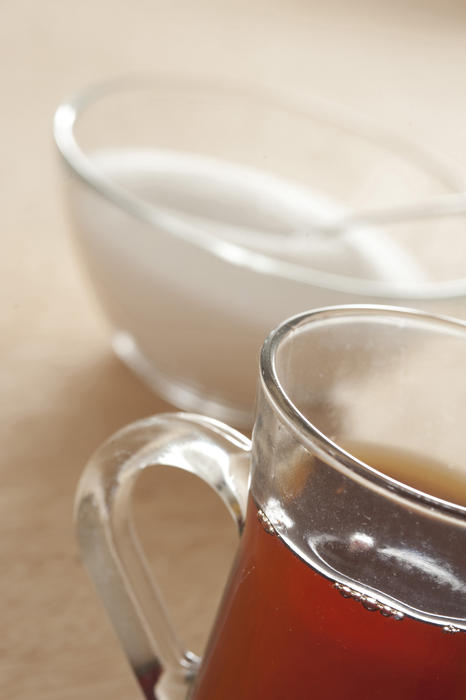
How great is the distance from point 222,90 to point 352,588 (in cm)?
59

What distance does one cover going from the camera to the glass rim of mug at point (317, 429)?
11.6 inches

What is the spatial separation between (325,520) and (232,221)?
0.42 m

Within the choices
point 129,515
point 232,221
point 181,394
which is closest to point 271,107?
point 232,221

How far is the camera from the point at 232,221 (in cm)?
72

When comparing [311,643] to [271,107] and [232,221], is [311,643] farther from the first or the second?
[271,107]

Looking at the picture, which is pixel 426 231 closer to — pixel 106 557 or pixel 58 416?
pixel 58 416

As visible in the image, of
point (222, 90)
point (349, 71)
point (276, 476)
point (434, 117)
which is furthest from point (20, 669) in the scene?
point (349, 71)

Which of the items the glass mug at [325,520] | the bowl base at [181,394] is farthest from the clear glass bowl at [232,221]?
the glass mug at [325,520]

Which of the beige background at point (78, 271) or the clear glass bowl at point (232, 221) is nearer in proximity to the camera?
the beige background at point (78, 271)

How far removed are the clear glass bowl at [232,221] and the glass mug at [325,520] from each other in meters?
0.21

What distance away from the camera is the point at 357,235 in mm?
723

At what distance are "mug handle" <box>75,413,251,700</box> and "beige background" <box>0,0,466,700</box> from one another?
6cm

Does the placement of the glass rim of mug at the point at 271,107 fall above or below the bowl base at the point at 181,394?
above

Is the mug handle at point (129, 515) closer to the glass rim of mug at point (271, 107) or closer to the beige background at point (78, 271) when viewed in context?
the beige background at point (78, 271)
